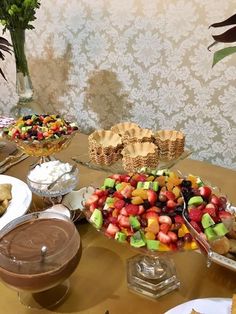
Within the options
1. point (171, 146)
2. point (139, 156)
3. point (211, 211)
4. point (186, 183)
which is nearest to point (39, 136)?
point (139, 156)

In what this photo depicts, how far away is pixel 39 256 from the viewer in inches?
28.0

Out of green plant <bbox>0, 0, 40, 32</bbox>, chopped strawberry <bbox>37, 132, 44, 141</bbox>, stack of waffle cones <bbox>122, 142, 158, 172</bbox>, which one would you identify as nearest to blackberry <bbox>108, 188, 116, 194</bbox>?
stack of waffle cones <bbox>122, 142, 158, 172</bbox>

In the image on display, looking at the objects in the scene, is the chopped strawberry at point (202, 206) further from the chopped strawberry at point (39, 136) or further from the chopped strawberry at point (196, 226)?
the chopped strawberry at point (39, 136)

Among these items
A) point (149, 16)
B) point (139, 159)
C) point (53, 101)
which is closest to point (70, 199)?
point (139, 159)

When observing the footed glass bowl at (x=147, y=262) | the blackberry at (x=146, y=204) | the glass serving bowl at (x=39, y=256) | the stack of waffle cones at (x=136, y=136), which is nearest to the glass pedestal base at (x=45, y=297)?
the glass serving bowl at (x=39, y=256)

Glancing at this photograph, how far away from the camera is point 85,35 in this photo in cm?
161

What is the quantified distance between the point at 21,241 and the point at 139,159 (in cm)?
51

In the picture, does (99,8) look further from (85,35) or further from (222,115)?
(222,115)

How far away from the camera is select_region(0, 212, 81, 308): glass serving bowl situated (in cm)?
70

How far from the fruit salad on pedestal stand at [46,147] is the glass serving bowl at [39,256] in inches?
8.2

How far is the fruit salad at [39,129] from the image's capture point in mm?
1188

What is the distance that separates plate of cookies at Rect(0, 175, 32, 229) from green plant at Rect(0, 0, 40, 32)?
0.65 metres

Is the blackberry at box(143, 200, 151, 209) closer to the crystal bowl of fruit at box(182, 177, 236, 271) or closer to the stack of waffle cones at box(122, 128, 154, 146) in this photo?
the crystal bowl of fruit at box(182, 177, 236, 271)

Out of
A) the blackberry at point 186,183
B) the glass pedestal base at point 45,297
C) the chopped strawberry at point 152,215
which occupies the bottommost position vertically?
the glass pedestal base at point 45,297
